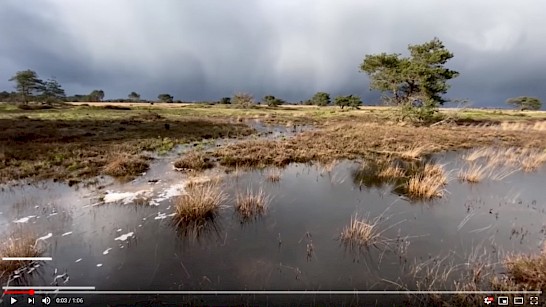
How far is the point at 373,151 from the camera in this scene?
67.5 feet

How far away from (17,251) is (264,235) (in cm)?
544

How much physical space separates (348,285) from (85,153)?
714 inches

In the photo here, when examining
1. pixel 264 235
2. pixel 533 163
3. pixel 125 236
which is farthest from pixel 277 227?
pixel 533 163

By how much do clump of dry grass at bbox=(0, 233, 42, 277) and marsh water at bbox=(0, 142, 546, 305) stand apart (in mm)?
296

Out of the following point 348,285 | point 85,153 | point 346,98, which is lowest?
point 348,285

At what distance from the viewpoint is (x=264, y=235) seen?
24.4 feet

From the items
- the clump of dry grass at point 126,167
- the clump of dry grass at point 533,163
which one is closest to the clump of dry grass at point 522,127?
the clump of dry grass at point 533,163

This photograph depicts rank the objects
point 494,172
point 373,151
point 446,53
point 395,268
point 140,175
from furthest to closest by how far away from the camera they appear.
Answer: point 446,53, point 373,151, point 494,172, point 140,175, point 395,268

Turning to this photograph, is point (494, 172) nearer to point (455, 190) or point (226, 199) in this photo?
point (455, 190)

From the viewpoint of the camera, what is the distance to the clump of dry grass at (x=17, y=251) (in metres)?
5.53

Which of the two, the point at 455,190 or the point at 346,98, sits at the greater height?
the point at 346,98

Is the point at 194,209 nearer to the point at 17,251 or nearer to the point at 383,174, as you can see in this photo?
the point at 17,251

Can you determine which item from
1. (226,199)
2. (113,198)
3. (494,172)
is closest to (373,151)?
(494,172)
